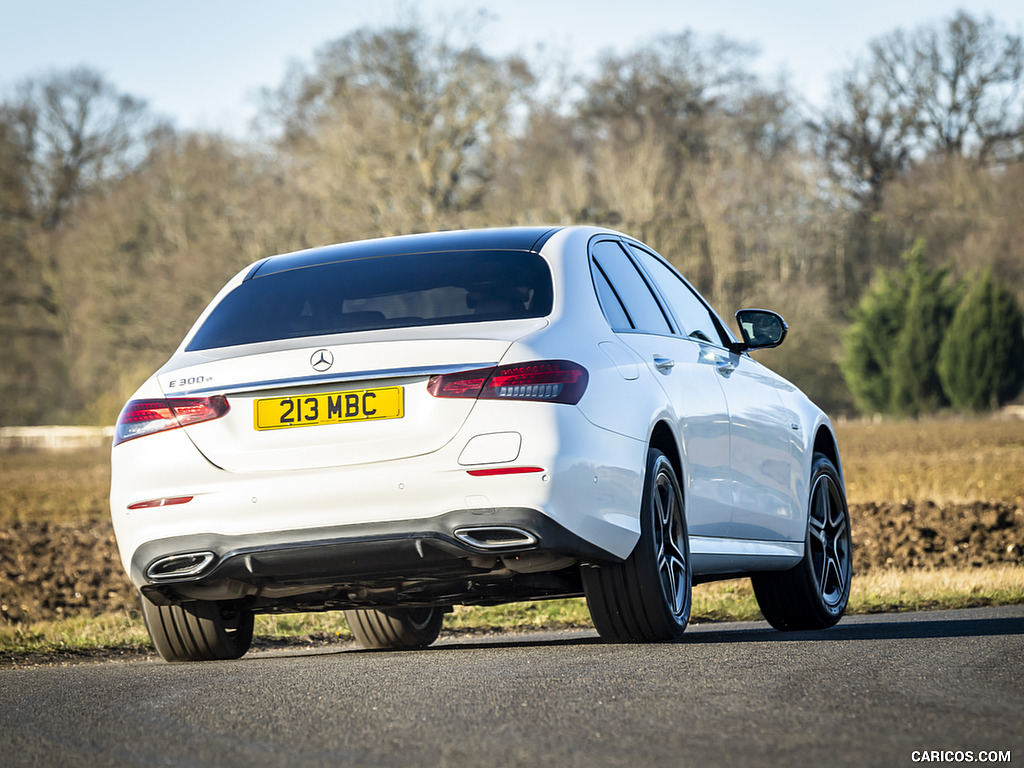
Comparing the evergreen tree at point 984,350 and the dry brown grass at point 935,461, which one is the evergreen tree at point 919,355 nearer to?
the evergreen tree at point 984,350

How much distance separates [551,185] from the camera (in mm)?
52531

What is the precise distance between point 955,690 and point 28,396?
199 feet

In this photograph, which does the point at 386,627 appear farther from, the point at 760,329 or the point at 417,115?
the point at 417,115

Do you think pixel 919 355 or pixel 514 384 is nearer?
pixel 514 384

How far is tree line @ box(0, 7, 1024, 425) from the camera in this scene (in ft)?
155

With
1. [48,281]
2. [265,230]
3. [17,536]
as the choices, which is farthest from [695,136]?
[17,536]

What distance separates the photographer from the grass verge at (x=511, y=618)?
8.20 m

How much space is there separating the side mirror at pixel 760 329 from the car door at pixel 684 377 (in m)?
0.86

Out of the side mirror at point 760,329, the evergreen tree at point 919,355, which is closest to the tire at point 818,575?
the side mirror at point 760,329

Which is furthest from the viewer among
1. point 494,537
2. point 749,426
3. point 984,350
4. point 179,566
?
point 984,350

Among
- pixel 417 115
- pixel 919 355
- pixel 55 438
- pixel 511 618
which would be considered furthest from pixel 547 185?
pixel 511 618

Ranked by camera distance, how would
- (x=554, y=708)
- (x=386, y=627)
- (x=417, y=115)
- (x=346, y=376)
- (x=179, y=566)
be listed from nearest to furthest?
(x=554, y=708)
(x=346, y=376)
(x=179, y=566)
(x=386, y=627)
(x=417, y=115)

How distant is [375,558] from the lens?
18.2 ft

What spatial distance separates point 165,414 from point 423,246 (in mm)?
1402
